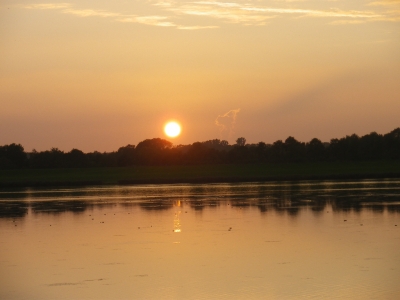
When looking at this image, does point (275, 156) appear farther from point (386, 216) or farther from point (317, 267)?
point (317, 267)

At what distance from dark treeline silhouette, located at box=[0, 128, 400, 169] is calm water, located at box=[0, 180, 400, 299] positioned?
7644cm

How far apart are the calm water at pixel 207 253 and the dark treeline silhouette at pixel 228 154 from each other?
7644cm

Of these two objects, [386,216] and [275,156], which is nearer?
[386,216]

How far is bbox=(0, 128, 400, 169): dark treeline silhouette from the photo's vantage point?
337 feet

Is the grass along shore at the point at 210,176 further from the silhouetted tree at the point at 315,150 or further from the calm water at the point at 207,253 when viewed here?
the calm water at the point at 207,253

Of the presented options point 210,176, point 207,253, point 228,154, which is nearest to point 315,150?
point 228,154

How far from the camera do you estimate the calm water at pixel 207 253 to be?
40.7ft

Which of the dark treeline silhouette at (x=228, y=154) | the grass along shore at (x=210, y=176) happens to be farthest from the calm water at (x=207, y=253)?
the dark treeline silhouette at (x=228, y=154)

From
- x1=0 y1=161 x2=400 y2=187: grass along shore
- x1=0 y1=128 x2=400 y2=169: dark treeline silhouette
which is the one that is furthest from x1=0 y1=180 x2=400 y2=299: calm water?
x1=0 y1=128 x2=400 y2=169: dark treeline silhouette

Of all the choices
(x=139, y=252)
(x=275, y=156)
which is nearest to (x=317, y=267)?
(x=139, y=252)

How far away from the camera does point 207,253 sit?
637 inches

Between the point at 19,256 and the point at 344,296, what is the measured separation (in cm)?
868

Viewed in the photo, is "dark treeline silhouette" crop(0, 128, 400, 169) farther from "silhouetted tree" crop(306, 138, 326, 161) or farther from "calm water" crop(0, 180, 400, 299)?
"calm water" crop(0, 180, 400, 299)

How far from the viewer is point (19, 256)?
16781 millimetres
